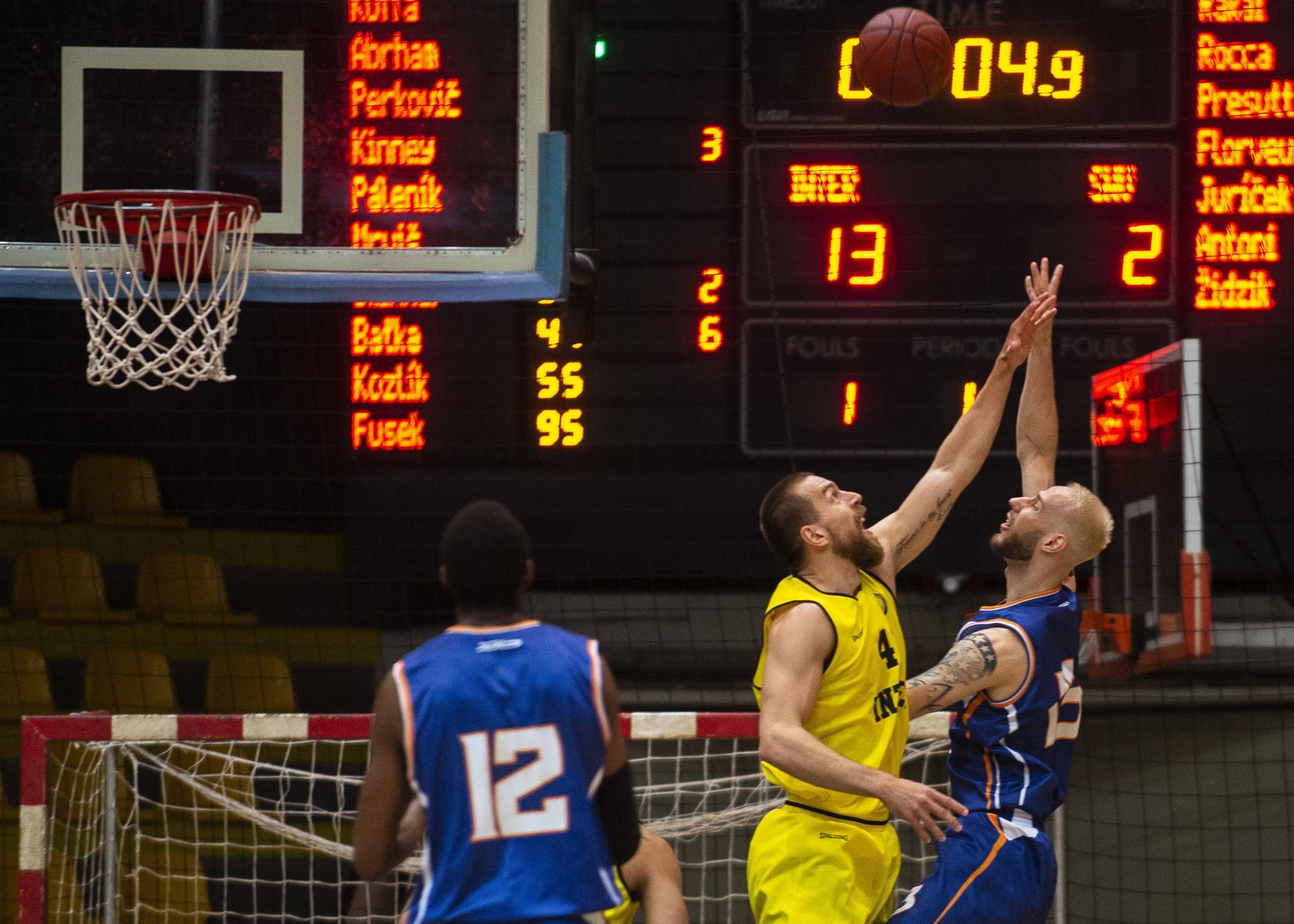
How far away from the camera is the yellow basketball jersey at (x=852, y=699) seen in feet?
11.1

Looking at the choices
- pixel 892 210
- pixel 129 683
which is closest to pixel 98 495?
pixel 129 683

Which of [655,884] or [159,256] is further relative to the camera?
[159,256]

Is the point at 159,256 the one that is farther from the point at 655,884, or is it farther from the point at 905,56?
the point at 655,884

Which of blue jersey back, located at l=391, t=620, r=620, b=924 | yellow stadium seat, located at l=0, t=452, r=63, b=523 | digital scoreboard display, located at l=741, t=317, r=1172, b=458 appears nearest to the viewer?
blue jersey back, located at l=391, t=620, r=620, b=924

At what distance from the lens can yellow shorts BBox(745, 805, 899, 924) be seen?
3287mm

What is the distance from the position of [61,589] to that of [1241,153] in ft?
17.6

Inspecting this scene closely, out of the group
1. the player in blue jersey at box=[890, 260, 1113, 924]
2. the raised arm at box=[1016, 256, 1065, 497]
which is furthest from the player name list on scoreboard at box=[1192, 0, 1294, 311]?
the player in blue jersey at box=[890, 260, 1113, 924]

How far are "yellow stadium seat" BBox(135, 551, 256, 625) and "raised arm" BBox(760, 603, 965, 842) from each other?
4.65 m

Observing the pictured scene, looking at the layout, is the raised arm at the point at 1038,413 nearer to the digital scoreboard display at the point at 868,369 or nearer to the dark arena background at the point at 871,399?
the dark arena background at the point at 871,399

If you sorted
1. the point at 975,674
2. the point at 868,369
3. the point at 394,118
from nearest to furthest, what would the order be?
the point at 975,674 < the point at 394,118 < the point at 868,369

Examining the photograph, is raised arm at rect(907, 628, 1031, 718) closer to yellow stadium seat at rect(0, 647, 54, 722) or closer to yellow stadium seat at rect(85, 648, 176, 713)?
yellow stadium seat at rect(85, 648, 176, 713)

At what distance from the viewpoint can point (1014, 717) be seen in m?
3.48

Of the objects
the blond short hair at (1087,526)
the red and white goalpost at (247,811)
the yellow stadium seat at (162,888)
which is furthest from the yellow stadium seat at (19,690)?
the blond short hair at (1087,526)

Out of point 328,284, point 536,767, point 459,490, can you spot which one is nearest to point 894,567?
point 536,767
